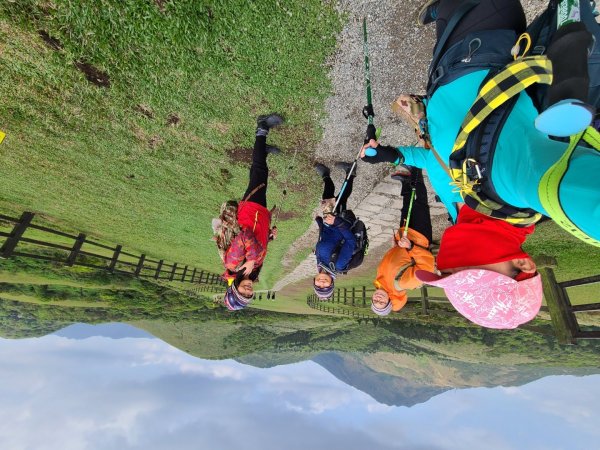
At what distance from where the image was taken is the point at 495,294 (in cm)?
246

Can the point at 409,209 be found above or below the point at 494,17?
below

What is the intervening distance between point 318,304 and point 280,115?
11172 millimetres

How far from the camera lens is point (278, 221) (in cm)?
898

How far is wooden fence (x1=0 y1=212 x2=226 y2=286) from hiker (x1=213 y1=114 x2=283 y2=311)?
553cm

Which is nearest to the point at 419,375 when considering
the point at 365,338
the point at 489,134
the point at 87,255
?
the point at 365,338

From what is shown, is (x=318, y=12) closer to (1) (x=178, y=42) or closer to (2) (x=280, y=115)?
(2) (x=280, y=115)

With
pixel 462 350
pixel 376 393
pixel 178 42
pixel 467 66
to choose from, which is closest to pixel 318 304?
pixel 462 350

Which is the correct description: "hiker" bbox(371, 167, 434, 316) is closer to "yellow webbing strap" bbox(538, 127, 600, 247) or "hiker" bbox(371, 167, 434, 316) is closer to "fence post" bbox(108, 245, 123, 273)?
"yellow webbing strap" bbox(538, 127, 600, 247)

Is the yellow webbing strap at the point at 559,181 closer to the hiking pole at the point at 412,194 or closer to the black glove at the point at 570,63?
the black glove at the point at 570,63

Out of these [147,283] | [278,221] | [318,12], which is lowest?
[147,283]

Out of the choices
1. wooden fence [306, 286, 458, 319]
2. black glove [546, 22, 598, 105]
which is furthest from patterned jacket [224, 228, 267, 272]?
wooden fence [306, 286, 458, 319]

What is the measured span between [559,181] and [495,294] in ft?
4.16

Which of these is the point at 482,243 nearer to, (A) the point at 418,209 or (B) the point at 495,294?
(B) the point at 495,294

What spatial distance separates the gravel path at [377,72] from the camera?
4648mm
